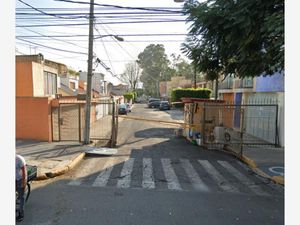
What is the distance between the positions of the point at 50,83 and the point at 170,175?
11541 mm

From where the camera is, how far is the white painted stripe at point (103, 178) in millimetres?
7054

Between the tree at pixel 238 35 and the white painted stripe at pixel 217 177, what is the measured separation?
309cm

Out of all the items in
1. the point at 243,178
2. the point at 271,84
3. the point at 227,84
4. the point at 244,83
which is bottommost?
the point at 243,178

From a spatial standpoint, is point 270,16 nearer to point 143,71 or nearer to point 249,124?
point 249,124

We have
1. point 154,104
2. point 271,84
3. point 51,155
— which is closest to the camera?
point 51,155

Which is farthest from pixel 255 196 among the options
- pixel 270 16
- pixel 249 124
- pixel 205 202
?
pixel 249 124

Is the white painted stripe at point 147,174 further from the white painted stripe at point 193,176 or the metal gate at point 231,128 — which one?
the metal gate at point 231,128

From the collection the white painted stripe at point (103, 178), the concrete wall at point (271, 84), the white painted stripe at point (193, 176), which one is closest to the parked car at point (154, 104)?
the concrete wall at point (271, 84)

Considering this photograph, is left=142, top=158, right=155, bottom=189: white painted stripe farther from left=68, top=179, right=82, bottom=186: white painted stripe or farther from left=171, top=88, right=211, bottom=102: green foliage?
left=171, top=88, right=211, bottom=102: green foliage

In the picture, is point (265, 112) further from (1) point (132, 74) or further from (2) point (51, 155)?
(1) point (132, 74)

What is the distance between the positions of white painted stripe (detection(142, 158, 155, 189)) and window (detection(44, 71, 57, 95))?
8.91m

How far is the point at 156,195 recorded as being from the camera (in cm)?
621

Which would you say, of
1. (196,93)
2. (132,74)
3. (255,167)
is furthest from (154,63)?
(255,167)

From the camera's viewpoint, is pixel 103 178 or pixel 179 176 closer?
pixel 103 178
